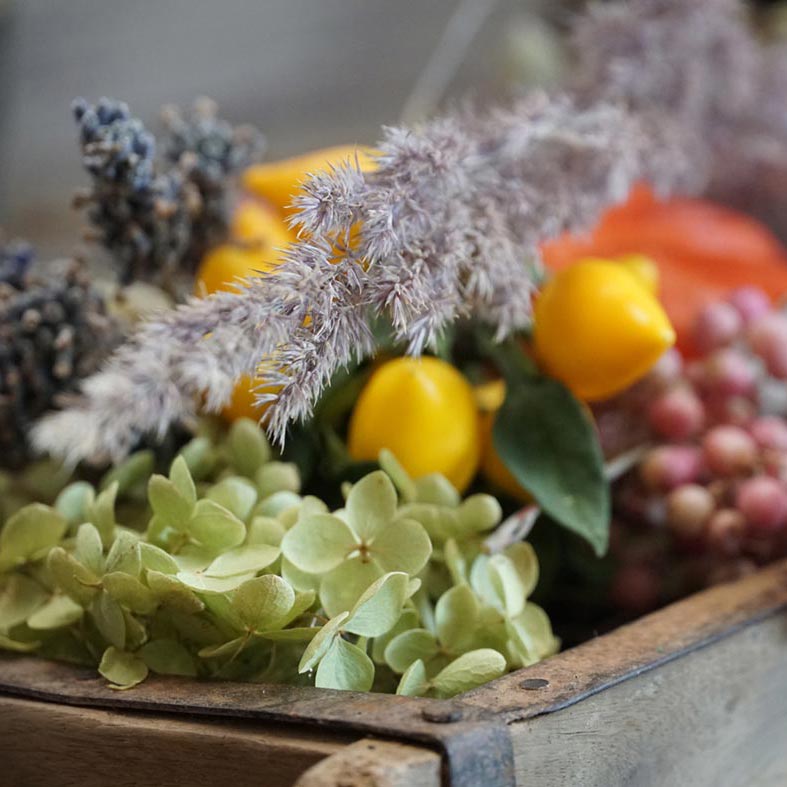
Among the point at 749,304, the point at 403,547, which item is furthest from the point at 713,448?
the point at 403,547

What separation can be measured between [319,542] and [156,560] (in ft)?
0.20

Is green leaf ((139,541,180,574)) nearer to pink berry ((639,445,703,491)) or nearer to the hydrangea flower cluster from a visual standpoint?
the hydrangea flower cluster

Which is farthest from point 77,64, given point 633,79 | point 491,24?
point 633,79

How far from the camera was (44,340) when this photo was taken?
0.53 meters

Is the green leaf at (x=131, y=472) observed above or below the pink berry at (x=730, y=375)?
below

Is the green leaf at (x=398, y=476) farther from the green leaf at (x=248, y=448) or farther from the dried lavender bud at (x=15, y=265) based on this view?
the dried lavender bud at (x=15, y=265)

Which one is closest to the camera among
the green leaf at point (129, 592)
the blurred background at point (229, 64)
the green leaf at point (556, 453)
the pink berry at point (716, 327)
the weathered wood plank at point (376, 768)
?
the weathered wood plank at point (376, 768)

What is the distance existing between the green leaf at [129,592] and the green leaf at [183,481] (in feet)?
0.14

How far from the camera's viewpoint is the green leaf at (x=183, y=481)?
1.30ft

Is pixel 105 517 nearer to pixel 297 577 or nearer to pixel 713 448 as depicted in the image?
pixel 297 577

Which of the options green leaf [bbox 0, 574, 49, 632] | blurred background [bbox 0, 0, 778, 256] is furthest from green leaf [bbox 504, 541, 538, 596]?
blurred background [bbox 0, 0, 778, 256]

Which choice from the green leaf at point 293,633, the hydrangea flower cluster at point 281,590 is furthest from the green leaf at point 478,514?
the green leaf at point 293,633

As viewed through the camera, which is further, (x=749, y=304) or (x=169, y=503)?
(x=749, y=304)

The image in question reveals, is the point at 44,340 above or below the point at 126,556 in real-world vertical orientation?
above
